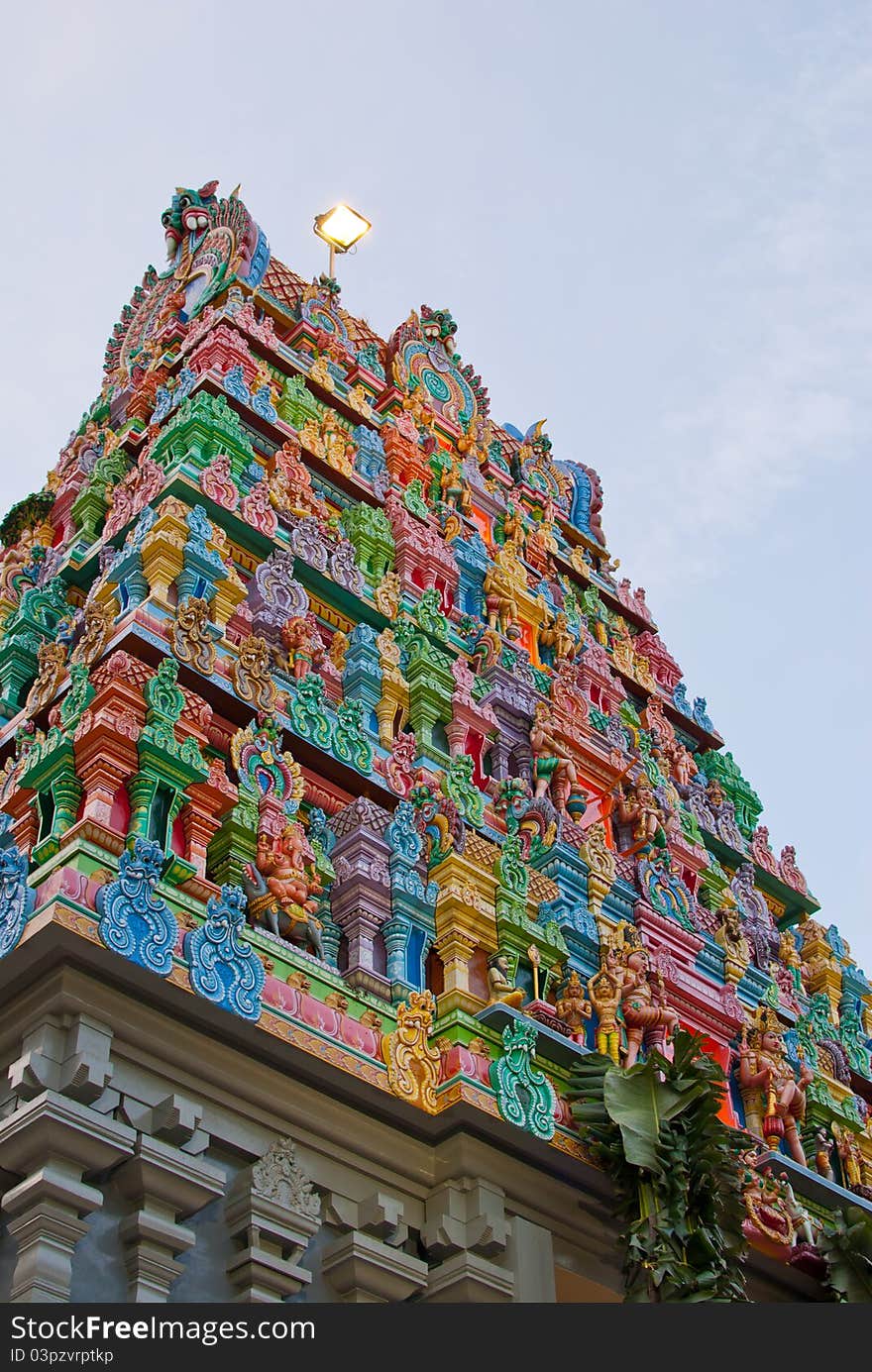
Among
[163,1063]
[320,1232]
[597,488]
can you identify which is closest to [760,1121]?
[320,1232]

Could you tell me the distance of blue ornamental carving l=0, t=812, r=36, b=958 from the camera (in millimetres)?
12328

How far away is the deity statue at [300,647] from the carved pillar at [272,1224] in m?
5.40

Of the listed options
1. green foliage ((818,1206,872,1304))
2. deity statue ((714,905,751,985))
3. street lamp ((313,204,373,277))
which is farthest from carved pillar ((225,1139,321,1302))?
street lamp ((313,204,373,277))

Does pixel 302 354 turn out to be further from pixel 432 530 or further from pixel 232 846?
pixel 232 846

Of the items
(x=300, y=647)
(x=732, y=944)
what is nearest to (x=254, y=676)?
(x=300, y=647)

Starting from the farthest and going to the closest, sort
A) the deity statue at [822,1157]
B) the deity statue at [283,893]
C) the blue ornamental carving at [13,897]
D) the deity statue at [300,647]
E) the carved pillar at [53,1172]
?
the deity statue at [822,1157], the deity statue at [300,647], the deity statue at [283,893], the blue ornamental carving at [13,897], the carved pillar at [53,1172]

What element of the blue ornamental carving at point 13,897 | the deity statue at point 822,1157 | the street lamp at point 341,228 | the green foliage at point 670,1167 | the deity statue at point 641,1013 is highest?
the street lamp at point 341,228

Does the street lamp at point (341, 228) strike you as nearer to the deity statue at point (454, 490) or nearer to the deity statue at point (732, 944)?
the deity statue at point (454, 490)

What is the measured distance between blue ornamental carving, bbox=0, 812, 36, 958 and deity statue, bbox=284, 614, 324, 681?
4106 mm

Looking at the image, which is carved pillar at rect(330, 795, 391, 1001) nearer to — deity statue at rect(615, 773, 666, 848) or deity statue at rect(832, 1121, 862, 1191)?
deity statue at rect(615, 773, 666, 848)

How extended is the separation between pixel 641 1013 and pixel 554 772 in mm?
3444

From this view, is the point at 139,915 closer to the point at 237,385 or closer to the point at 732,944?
the point at 732,944

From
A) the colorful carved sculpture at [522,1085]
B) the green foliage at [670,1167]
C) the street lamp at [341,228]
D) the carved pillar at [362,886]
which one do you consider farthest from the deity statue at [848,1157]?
the street lamp at [341,228]

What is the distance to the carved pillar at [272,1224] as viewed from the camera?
12.0m
